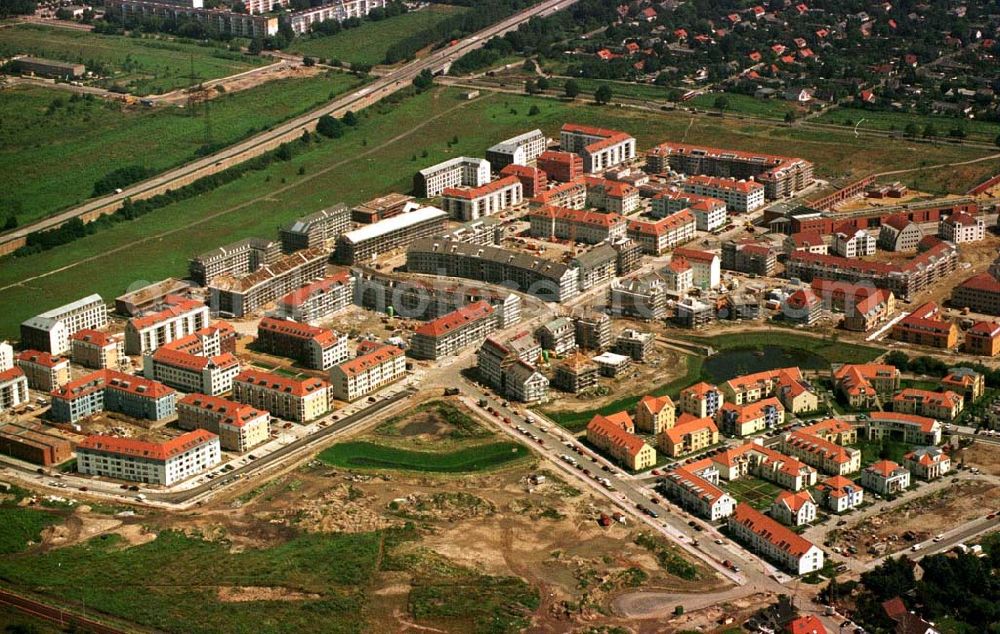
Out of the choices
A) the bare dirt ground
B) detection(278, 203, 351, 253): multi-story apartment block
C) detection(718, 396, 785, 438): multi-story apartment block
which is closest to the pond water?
detection(718, 396, 785, 438): multi-story apartment block

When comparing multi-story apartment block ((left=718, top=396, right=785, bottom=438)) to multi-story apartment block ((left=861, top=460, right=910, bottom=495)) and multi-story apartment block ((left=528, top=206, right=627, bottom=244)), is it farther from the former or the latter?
multi-story apartment block ((left=528, top=206, right=627, bottom=244))

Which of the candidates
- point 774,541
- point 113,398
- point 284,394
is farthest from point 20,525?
point 774,541

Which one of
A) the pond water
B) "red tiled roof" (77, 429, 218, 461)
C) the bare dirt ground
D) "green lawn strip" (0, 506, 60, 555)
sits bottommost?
the bare dirt ground

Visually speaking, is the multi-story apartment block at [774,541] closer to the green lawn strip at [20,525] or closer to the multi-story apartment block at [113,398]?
the green lawn strip at [20,525]

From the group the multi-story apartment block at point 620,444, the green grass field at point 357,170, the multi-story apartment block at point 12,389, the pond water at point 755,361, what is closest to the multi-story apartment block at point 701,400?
the multi-story apartment block at point 620,444

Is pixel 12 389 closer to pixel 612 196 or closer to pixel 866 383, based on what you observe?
pixel 866 383

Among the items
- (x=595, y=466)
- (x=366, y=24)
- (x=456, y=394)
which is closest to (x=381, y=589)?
(x=595, y=466)

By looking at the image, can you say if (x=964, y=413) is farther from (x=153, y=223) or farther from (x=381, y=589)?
(x=153, y=223)
